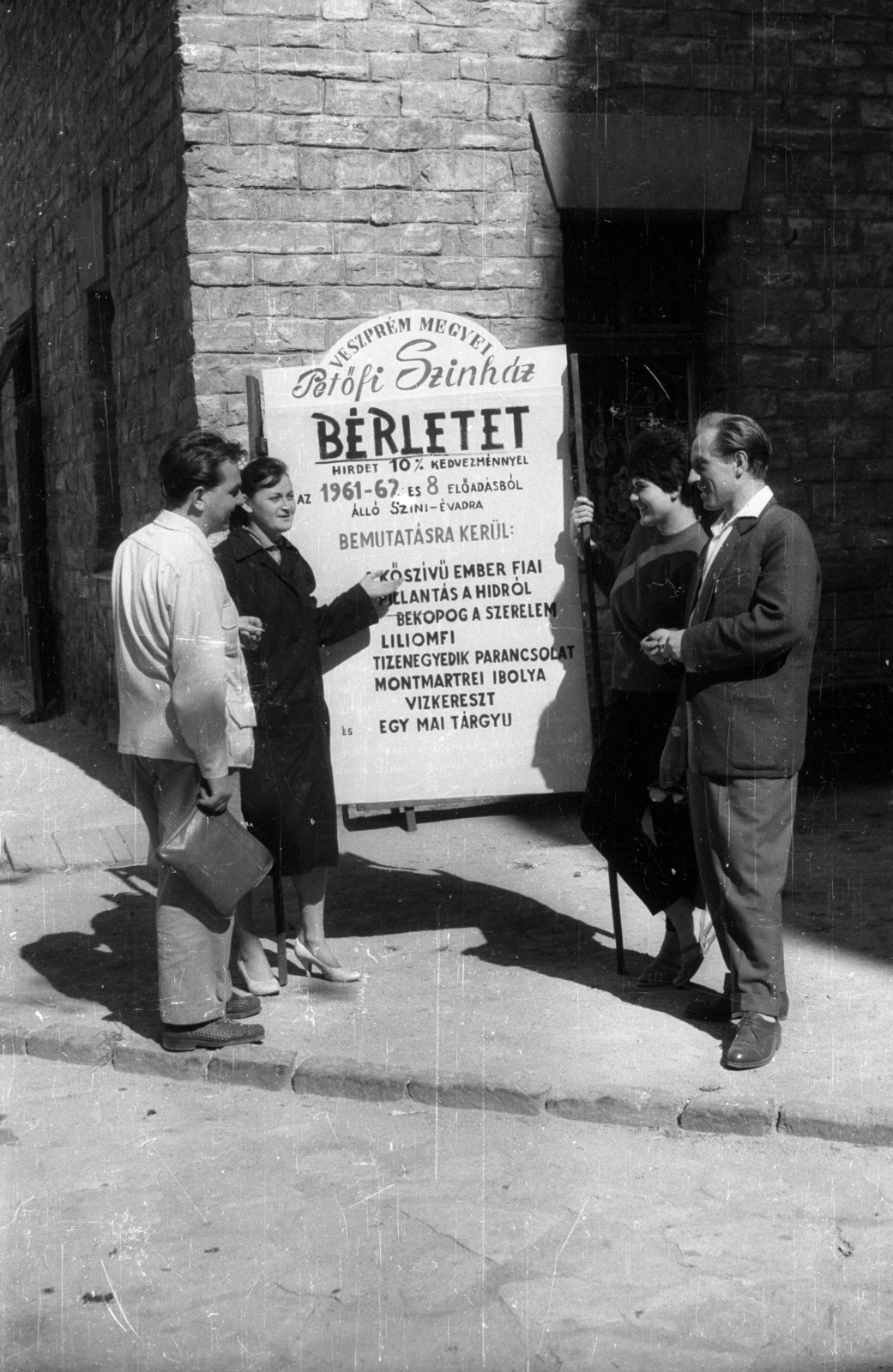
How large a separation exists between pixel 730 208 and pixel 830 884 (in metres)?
3.87

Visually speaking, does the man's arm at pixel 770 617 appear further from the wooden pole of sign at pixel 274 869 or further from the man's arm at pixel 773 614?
the wooden pole of sign at pixel 274 869

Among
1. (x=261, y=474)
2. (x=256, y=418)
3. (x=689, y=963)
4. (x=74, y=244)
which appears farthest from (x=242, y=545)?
(x=74, y=244)

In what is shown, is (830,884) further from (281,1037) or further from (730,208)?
(730,208)

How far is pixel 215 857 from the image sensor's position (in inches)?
202

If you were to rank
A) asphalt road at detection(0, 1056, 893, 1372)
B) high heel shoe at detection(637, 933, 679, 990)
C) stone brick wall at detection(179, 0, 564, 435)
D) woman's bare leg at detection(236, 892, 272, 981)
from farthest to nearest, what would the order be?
stone brick wall at detection(179, 0, 564, 435) < woman's bare leg at detection(236, 892, 272, 981) < high heel shoe at detection(637, 933, 679, 990) < asphalt road at detection(0, 1056, 893, 1372)

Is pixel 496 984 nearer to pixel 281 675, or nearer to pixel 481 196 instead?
pixel 281 675

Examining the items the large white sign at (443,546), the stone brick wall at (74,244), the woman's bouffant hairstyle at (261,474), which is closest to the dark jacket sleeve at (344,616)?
the large white sign at (443,546)

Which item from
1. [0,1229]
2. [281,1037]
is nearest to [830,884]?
[281,1037]

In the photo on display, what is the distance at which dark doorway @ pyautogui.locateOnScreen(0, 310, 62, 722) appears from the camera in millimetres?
13664

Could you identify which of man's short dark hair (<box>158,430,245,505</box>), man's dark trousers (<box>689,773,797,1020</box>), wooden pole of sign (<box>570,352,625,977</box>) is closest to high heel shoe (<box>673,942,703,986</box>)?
wooden pole of sign (<box>570,352,625,977</box>)

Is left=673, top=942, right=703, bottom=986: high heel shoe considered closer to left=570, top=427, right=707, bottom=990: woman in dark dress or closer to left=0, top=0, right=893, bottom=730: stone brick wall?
left=570, top=427, right=707, bottom=990: woman in dark dress

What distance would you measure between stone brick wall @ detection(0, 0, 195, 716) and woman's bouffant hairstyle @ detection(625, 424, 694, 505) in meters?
3.51

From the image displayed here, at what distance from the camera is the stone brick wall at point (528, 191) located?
8.20 m

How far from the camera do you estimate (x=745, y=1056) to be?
4.86 metres
